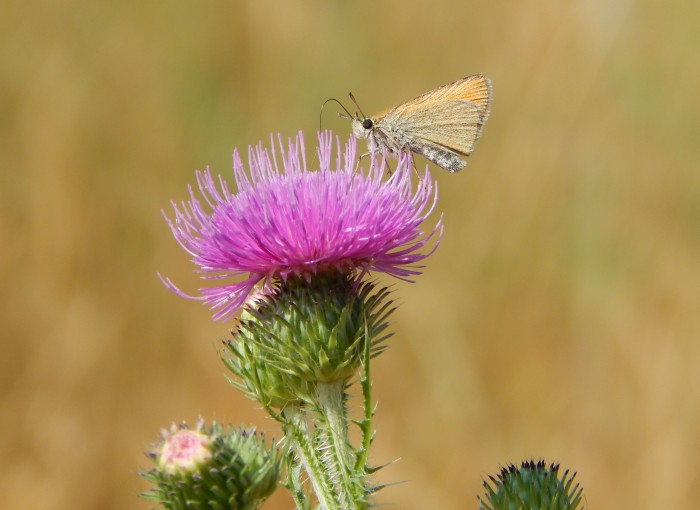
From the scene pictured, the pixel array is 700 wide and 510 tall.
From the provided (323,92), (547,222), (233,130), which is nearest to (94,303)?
(233,130)

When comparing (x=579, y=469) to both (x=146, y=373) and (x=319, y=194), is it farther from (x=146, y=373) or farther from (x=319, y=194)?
(x=319, y=194)

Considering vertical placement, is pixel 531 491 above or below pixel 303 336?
below

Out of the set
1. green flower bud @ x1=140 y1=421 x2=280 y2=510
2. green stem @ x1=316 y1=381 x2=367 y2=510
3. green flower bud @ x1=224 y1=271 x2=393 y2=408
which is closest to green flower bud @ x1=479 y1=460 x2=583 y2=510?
green stem @ x1=316 y1=381 x2=367 y2=510

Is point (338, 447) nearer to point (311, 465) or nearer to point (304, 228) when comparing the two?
point (311, 465)

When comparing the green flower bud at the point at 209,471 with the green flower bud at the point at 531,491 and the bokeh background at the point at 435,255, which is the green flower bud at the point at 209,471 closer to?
the green flower bud at the point at 531,491

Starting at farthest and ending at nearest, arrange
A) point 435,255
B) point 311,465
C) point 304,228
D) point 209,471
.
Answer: point 435,255
point 304,228
point 311,465
point 209,471

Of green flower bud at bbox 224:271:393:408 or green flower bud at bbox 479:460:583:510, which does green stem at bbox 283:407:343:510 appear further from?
green flower bud at bbox 479:460:583:510

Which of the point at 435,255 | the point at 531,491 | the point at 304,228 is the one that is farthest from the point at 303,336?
the point at 435,255

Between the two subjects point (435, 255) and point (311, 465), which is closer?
point (311, 465)
